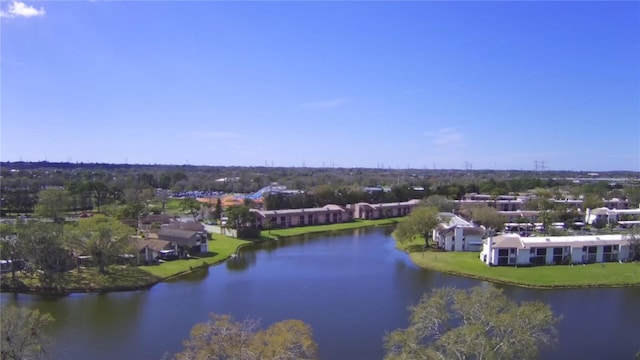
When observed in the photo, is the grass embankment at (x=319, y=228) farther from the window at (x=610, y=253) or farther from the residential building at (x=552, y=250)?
the window at (x=610, y=253)

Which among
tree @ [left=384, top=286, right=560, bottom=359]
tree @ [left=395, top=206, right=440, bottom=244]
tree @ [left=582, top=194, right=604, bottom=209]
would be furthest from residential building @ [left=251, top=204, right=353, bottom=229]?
tree @ [left=384, top=286, right=560, bottom=359]

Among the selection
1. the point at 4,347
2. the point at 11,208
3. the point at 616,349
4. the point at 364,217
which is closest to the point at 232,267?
the point at 4,347

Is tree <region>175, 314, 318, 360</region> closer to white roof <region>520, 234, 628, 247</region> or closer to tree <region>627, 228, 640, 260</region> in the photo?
white roof <region>520, 234, 628, 247</region>

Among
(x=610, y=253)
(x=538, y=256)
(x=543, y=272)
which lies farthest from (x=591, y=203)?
(x=543, y=272)

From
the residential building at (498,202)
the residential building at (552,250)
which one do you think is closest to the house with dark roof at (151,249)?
the residential building at (552,250)

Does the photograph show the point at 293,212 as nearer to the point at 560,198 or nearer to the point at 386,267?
the point at 386,267

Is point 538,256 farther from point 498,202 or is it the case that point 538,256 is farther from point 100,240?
point 498,202
